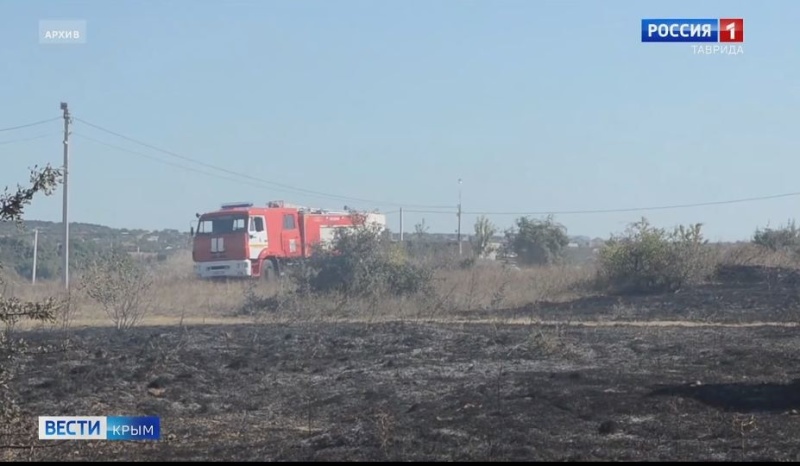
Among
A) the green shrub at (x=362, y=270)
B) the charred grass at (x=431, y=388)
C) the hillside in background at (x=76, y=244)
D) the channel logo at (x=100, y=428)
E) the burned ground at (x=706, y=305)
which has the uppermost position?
the hillside in background at (x=76, y=244)

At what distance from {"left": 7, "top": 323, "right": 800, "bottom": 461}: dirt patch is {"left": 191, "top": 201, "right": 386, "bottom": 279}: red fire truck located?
18.0 metres

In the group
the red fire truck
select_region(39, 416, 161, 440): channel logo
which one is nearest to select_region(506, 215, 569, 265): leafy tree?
the red fire truck

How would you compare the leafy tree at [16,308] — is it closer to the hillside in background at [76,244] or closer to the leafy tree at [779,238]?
the hillside in background at [76,244]

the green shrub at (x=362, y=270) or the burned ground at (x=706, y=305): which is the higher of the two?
the green shrub at (x=362, y=270)

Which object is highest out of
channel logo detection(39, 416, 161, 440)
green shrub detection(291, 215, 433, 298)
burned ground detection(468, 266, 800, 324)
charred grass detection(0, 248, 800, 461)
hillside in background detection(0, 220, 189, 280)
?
hillside in background detection(0, 220, 189, 280)

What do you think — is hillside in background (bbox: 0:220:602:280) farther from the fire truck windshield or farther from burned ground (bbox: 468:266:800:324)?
burned ground (bbox: 468:266:800:324)

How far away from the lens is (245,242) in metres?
40.5

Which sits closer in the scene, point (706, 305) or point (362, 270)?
point (706, 305)

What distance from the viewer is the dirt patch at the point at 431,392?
36.0ft

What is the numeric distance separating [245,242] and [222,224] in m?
1.43

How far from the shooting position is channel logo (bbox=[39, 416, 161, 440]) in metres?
12.5

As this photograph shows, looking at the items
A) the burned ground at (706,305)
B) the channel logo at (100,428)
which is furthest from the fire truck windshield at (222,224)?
the channel logo at (100,428)

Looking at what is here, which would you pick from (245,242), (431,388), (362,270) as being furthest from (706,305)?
(245,242)

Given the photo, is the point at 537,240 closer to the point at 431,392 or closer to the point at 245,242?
the point at 245,242
